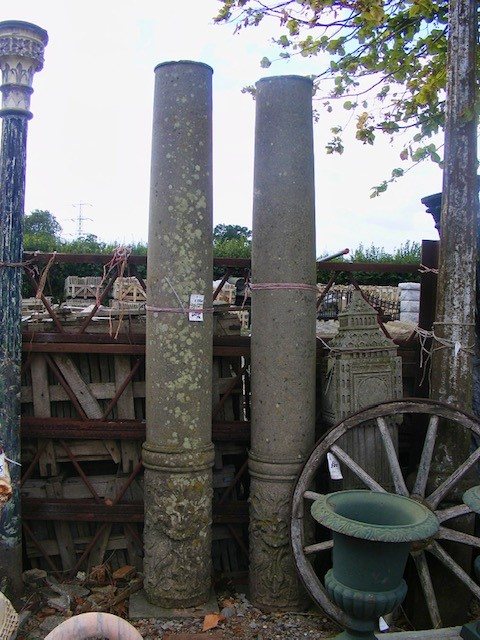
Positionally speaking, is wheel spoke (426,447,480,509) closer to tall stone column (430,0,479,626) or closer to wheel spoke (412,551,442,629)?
tall stone column (430,0,479,626)

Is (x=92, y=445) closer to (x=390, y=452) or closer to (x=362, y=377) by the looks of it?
(x=362, y=377)

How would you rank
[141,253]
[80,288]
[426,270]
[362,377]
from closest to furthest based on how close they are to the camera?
1. [362,377]
2. [426,270]
3. [80,288]
4. [141,253]

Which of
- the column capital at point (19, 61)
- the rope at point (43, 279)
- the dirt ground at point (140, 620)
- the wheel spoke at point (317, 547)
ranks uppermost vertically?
the column capital at point (19, 61)

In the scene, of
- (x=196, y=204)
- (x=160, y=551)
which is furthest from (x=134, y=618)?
(x=196, y=204)

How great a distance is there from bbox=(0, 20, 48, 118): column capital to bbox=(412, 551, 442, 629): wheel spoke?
384 centimetres

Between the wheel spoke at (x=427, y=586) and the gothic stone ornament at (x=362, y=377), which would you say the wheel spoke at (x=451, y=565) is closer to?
the wheel spoke at (x=427, y=586)

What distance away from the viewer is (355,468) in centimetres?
402

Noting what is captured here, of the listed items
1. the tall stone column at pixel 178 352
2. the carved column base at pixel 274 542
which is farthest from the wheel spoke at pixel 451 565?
the tall stone column at pixel 178 352

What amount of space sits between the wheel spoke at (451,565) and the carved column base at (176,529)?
148 centimetres

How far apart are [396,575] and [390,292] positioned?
15.0 metres

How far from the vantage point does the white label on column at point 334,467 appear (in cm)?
403

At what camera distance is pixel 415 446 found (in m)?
4.65

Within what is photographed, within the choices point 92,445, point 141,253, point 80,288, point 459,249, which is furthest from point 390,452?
point 141,253

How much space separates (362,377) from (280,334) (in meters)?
0.65
